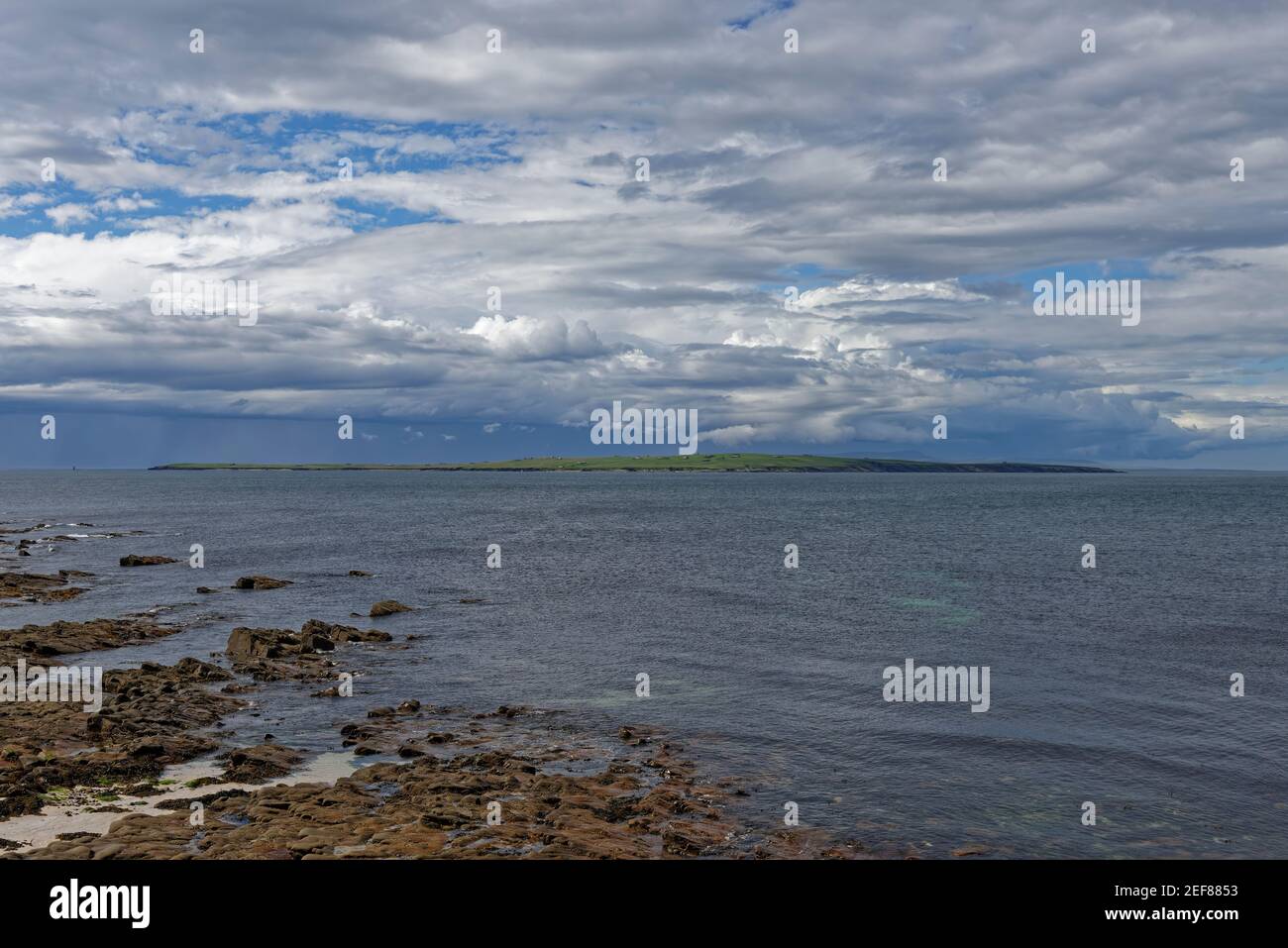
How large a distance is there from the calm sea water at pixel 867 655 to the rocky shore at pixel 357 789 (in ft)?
5.89

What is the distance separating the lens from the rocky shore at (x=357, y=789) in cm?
2350

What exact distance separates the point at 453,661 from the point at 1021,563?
2500 inches

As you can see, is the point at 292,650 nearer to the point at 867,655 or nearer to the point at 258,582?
the point at 258,582

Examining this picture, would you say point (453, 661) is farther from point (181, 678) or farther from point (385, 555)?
point (385, 555)

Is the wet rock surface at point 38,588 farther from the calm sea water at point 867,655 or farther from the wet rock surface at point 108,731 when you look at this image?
the wet rock surface at point 108,731

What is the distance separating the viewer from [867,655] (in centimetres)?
5081

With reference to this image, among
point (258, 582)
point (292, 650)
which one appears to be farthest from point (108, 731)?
point (258, 582)

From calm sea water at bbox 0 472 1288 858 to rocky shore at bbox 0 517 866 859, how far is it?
5.89 feet

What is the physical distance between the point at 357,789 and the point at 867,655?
3081 cm

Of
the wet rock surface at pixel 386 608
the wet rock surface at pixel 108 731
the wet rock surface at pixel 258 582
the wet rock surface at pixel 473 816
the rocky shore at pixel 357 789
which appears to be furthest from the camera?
the wet rock surface at pixel 258 582

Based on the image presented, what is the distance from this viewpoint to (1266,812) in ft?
89.3

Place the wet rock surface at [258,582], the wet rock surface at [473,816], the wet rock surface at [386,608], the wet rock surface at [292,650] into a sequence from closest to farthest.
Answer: the wet rock surface at [473,816], the wet rock surface at [292,650], the wet rock surface at [386,608], the wet rock surface at [258,582]

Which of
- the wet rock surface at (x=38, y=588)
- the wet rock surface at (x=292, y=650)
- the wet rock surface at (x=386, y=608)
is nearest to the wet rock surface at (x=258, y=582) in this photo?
the wet rock surface at (x=38, y=588)

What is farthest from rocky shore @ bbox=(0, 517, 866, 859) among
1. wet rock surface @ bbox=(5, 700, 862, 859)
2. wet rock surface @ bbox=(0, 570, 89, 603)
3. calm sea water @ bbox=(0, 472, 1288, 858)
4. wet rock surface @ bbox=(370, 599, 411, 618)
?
wet rock surface @ bbox=(0, 570, 89, 603)
